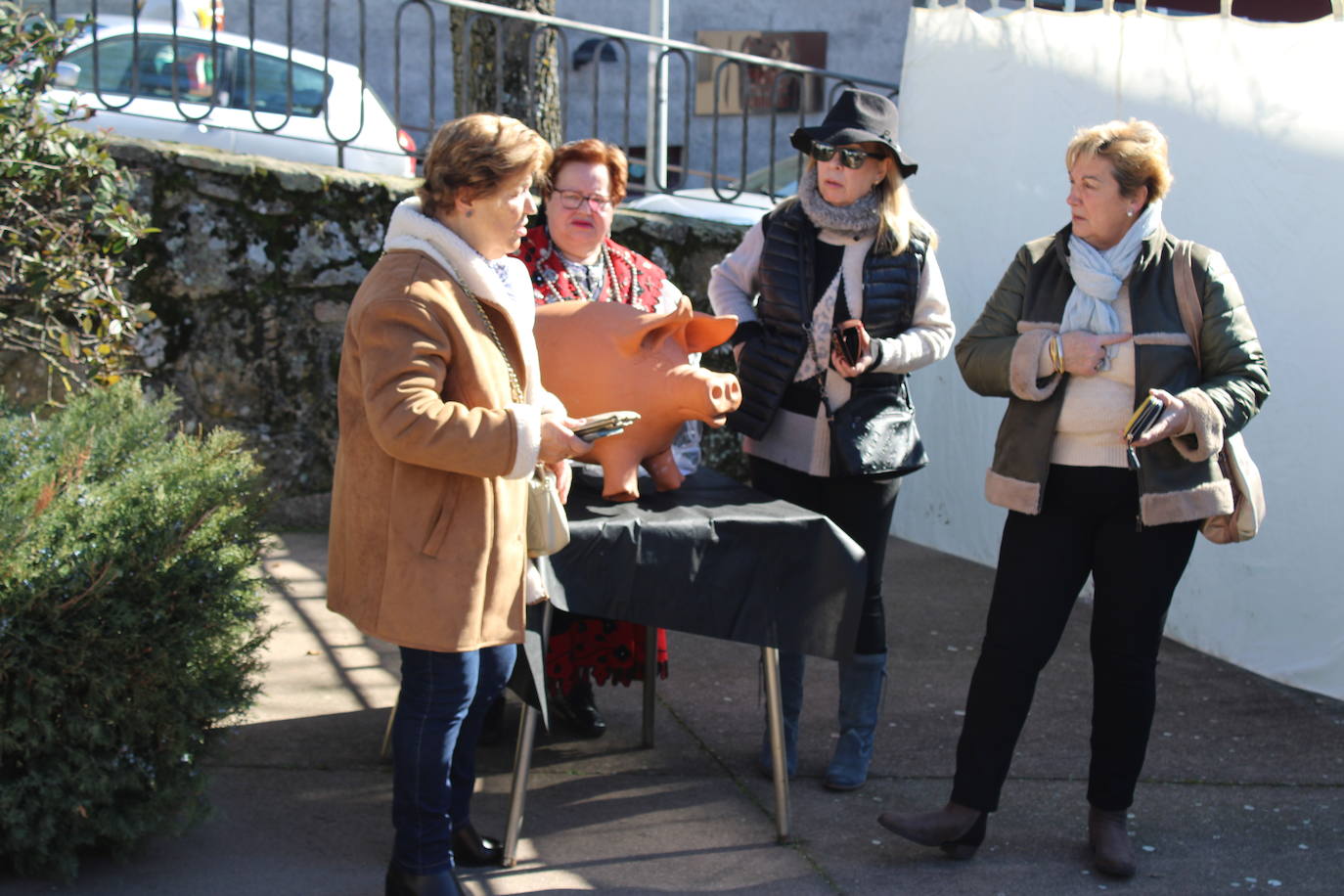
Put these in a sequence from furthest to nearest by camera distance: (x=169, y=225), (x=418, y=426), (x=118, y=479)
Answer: (x=169, y=225), (x=118, y=479), (x=418, y=426)

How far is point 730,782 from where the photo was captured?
353cm

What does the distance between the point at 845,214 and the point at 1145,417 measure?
3.20 ft

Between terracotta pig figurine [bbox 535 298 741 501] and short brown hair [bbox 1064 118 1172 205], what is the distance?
0.86m

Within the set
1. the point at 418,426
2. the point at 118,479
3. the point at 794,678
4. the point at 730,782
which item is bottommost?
the point at 730,782

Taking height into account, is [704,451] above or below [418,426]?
Answer: below

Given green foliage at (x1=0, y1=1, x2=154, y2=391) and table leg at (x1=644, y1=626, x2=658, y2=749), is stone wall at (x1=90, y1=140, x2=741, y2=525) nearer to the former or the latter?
green foliage at (x1=0, y1=1, x2=154, y2=391)

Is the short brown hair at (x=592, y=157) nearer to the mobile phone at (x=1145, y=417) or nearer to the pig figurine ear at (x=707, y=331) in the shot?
the pig figurine ear at (x=707, y=331)

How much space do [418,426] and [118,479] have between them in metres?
0.98

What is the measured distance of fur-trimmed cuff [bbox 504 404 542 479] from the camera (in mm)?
2432

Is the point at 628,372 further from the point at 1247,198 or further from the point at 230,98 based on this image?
the point at 230,98

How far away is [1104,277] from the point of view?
2.96m

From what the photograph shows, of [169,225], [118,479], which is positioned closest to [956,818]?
[118,479]

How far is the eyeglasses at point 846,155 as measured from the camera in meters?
Result: 3.37

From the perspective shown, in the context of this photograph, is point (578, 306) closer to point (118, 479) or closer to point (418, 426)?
point (418, 426)
